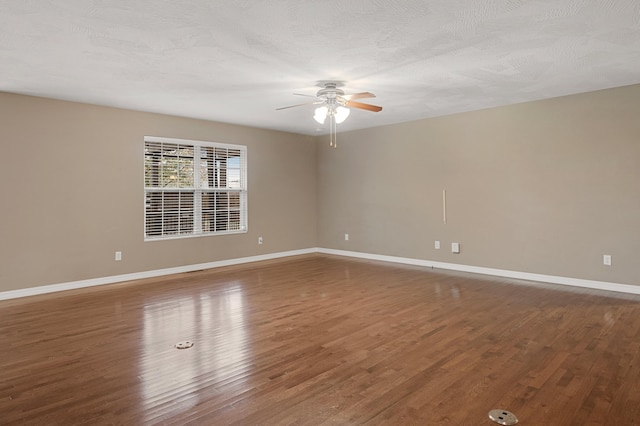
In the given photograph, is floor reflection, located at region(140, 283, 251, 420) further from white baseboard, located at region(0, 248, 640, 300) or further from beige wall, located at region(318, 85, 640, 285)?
beige wall, located at region(318, 85, 640, 285)

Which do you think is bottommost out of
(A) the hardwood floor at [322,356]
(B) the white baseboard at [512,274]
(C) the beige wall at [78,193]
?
(A) the hardwood floor at [322,356]

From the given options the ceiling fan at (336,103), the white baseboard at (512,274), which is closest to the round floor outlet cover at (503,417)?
the ceiling fan at (336,103)

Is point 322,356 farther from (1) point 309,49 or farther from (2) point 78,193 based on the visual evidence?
(2) point 78,193

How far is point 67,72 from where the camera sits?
3.87 meters

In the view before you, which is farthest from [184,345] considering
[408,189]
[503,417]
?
[408,189]

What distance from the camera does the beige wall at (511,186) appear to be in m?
4.69

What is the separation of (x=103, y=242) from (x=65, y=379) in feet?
10.4

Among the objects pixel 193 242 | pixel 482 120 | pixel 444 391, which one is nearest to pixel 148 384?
pixel 444 391

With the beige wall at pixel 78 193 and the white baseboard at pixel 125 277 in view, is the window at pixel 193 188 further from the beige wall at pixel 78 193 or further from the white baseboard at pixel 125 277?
the white baseboard at pixel 125 277

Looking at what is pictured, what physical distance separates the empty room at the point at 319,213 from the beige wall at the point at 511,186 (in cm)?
3

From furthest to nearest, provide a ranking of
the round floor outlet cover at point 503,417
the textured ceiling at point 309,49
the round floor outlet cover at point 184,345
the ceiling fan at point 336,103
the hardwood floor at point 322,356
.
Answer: the ceiling fan at point 336,103 < the round floor outlet cover at point 184,345 < the textured ceiling at point 309,49 < the hardwood floor at point 322,356 < the round floor outlet cover at point 503,417

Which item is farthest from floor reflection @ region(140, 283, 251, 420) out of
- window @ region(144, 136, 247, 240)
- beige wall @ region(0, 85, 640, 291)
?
window @ region(144, 136, 247, 240)

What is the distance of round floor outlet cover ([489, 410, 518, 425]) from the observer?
6.62ft

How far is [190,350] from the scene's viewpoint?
302cm
